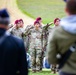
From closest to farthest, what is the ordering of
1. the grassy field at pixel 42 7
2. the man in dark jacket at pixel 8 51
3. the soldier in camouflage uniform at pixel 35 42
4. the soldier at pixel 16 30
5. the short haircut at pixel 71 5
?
the man in dark jacket at pixel 8 51, the short haircut at pixel 71 5, the soldier in camouflage uniform at pixel 35 42, the soldier at pixel 16 30, the grassy field at pixel 42 7

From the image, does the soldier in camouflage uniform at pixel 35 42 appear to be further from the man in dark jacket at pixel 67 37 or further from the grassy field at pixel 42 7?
the grassy field at pixel 42 7

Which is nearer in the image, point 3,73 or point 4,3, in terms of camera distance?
point 3,73

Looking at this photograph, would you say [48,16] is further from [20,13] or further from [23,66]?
[23,66]

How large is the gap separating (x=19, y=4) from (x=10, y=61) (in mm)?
13659

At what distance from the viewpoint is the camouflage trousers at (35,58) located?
943 cm

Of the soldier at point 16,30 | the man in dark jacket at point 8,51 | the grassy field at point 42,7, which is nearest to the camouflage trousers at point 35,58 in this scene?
the soldier at point 16,30

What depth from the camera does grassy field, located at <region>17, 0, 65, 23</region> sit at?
16.5 metres

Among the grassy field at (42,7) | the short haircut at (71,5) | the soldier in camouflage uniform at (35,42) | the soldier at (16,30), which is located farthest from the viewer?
the grassy field at (42,7)

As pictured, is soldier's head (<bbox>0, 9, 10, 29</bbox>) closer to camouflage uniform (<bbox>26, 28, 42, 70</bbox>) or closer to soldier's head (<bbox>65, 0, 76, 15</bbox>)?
soldier's head (<bbox>65, 0, 76, 15</bbox>)

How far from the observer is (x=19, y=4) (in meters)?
17.2

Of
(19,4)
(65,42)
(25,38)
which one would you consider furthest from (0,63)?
(19,4)

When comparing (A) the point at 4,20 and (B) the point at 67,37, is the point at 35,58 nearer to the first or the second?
(B) the point at 67,37

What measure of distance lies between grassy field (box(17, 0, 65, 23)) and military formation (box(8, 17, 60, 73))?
266 inches

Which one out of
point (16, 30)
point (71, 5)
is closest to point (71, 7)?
point (71, 5)
